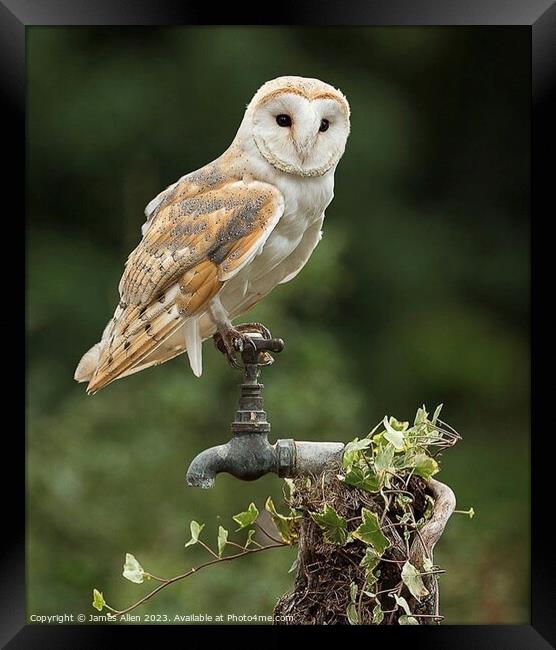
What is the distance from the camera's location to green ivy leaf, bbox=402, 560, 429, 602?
1831 millimetres

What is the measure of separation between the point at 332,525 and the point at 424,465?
0.19 metres

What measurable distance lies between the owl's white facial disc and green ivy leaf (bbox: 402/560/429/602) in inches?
29.4

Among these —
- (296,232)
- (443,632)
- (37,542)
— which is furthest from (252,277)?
(37,542)

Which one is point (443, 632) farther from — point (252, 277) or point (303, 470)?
point (252, 277)

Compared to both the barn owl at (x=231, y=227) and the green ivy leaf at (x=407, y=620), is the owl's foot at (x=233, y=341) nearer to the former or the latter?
the barn owl at (x=231, y=227)

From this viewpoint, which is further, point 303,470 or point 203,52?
point 203,52

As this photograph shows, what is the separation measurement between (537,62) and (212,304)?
76 centimetres

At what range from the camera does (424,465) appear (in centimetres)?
199

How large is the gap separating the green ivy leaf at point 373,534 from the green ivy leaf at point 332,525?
0.07m

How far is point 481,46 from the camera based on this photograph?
12.9 feet

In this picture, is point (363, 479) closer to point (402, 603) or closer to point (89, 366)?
point (402, 603)

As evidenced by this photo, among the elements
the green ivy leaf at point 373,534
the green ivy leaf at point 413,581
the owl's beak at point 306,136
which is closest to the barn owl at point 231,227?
the owl's beak at point 306,136

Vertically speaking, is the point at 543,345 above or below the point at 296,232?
below

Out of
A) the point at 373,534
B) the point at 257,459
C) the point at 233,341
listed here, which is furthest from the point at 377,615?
the point at 233,341
